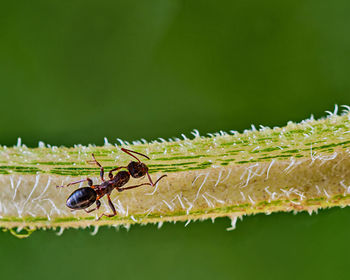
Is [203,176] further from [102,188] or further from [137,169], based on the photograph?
[102,188]

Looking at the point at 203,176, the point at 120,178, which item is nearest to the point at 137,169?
the point at 120,178

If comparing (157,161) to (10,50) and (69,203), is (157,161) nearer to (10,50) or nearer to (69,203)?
(69,203)

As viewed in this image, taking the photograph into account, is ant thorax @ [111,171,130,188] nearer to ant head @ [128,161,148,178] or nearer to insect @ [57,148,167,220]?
insect @ [57,148,167,220]

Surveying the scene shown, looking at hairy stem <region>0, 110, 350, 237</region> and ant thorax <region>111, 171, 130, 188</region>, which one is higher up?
ant thorax <region>111, 171, 130, 188</region>

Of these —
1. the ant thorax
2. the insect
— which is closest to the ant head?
the insect

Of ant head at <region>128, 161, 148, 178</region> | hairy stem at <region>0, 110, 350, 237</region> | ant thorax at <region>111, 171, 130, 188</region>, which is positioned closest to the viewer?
hairy stem at <region>0, 110, 350, 237</region>

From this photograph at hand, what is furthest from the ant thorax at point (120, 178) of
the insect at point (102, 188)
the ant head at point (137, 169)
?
the ant head at point (137, 169)

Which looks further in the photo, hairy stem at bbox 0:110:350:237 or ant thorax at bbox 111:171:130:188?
ant thorax at bbox 111:171:130:188
